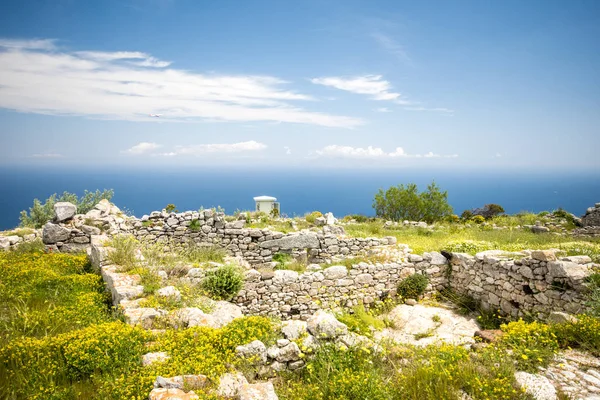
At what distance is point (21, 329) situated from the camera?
624 centimetres

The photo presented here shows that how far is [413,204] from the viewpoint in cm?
2811

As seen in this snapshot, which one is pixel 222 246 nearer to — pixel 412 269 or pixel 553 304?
pixel 412 269

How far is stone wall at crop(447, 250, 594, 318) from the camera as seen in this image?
9227 millimetres

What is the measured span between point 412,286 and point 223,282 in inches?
270

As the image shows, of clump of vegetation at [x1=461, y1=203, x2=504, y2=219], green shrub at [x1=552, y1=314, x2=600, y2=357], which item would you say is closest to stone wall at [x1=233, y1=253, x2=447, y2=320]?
green shrub at [x1=552, y1=314, x2=600, y2=357]

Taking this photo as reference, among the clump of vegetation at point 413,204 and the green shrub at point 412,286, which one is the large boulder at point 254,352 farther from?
the clump of vegetation at point 413,204

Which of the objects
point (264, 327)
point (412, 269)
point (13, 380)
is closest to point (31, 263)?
point (13, 380)

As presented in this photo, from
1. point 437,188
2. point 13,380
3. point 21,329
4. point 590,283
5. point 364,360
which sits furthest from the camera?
point 437,188

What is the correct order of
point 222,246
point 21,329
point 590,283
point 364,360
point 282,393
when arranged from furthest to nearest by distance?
point 222,246 < point 590,283 < point 21,329 < point 364,360 < point 282,393

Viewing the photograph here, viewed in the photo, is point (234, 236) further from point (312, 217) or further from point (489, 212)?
point (489, 212)

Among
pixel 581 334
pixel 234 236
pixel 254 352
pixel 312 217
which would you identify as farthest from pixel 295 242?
pixel 581 334

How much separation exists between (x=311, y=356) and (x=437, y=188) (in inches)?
1015

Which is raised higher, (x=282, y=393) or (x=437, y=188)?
(x=437, y=188)

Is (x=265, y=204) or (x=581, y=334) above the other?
(x=265, y=204)
